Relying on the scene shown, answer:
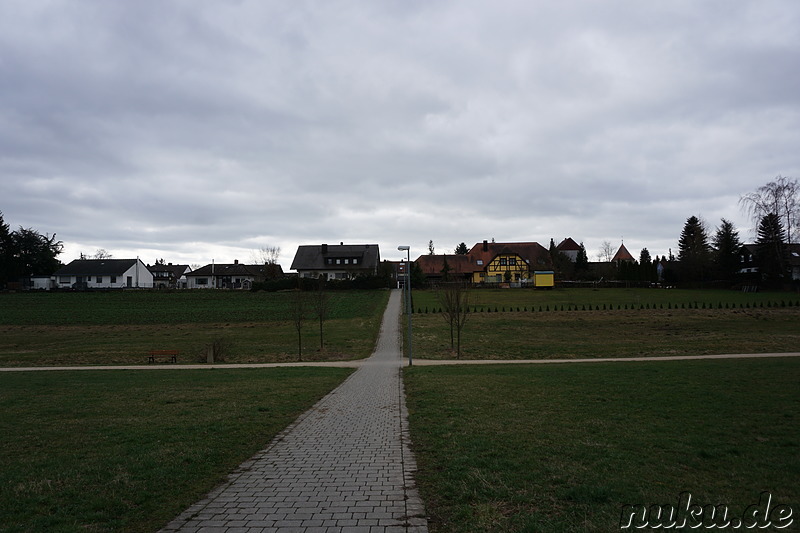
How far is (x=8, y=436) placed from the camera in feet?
28.2

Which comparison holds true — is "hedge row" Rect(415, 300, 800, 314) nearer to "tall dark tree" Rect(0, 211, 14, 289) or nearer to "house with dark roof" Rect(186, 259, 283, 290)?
"house with dark roof" Rect(186, 259, 283, 290)

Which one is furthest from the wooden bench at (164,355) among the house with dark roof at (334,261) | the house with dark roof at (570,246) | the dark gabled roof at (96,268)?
the house with dark roof at (570,246)

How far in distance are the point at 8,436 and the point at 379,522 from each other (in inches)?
296

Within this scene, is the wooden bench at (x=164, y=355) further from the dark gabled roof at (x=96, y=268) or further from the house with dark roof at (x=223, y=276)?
the dark gabled roof at (x=96, y=268)

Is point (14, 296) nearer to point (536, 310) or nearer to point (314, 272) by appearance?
point (314, 272)

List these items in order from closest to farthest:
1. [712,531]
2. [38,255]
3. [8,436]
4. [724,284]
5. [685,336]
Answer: [712,531]
[8,436]
[685,336]
[724,284]
[38,255]

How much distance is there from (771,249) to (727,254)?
20.2 feet

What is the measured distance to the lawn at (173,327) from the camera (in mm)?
27875

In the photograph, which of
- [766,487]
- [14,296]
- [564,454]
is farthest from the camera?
[14,296]

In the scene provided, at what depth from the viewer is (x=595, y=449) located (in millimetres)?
7109

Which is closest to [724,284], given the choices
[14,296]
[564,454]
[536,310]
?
[536,310]

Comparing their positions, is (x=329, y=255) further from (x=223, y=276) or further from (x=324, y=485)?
(x=324, y=485)

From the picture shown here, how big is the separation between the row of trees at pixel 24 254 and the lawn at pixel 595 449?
90.1m

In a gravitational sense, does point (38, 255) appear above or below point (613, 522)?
above
